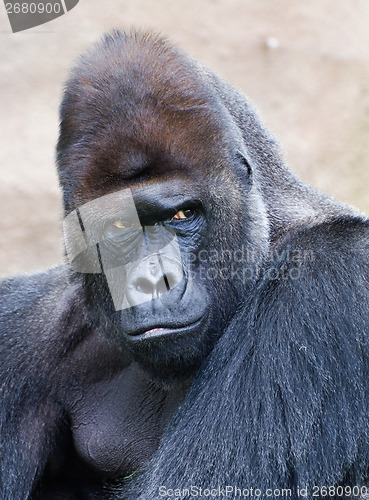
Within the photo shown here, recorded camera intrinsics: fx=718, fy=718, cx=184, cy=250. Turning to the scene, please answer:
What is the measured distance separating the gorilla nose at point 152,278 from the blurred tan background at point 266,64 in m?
4.78

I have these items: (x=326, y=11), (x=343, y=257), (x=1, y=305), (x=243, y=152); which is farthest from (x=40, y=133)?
(x=343, y=257)

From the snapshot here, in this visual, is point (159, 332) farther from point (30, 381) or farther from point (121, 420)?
point (30, 381)

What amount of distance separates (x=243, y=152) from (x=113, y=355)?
1.10 metres

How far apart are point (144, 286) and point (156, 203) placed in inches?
13.4

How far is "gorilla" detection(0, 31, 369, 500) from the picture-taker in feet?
8.37

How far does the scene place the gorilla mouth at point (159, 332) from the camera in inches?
102

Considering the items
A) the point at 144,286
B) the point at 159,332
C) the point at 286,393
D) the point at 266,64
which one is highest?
the point at 144,286

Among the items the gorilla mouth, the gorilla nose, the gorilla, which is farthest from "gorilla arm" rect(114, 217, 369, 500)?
the gorilla nose

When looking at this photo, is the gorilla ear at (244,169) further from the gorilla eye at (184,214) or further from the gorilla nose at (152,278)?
the gorilla nose at (152,278)

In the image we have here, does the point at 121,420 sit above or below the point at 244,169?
below

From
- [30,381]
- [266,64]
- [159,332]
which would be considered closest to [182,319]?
[159,332]

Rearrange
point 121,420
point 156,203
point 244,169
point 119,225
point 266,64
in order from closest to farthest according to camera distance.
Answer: point 156,203 → point 119,225 → point 244,169 → point 121,420 → point 266,64

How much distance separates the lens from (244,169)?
3.01 meters

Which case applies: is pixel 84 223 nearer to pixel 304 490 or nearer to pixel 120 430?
pixel 120 430
